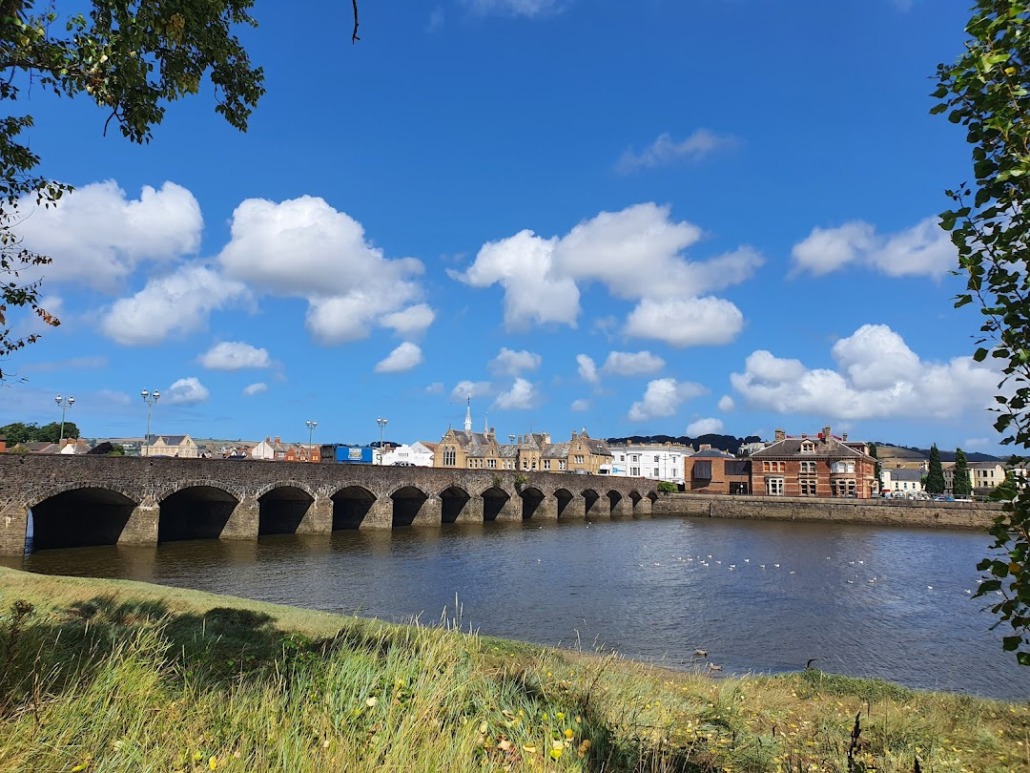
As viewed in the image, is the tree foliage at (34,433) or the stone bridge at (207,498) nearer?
the stone bridge at (207,498)

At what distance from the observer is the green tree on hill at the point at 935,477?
111m

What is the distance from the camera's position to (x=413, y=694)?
5.09m

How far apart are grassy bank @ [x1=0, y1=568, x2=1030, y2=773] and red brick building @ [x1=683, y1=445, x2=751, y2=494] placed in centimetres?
9131

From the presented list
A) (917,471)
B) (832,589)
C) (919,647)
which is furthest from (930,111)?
(917,471)

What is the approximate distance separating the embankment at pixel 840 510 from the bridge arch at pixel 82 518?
223 ft

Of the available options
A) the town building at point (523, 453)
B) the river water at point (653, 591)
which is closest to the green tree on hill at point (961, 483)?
the town building at point (523, 453)

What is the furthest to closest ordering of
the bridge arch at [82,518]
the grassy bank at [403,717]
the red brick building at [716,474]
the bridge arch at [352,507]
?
the red brick building at [716,474], the bridge arch at [352,507], the bridge arch at [82,518], the grassy bank at [403,717]

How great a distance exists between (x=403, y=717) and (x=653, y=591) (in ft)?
81.0

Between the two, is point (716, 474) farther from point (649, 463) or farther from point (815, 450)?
point (649, 463)

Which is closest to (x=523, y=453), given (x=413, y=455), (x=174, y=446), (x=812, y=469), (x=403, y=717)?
(x=413, y=455)

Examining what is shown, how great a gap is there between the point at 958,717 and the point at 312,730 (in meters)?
11.0

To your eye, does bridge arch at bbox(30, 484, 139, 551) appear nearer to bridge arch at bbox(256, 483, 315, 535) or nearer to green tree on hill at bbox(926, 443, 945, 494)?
bridge arch at bbox(256, 483, 315, 535)

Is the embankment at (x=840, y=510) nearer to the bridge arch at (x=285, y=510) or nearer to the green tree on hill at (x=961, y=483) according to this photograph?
the green tree on hill at (x=961, y=483)

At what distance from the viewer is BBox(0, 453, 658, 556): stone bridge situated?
2875 centimetres
